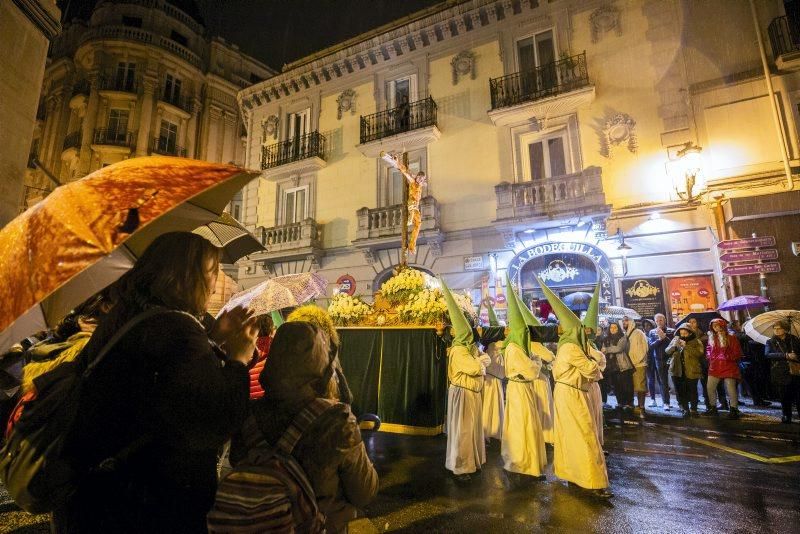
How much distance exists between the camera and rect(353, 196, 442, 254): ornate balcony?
42.7ft

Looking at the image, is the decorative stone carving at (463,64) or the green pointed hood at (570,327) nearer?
the green pointed hood at (570,327)

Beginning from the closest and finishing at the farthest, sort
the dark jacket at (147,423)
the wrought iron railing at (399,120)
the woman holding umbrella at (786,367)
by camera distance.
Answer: the dark jacket at (147,423)
the woman holding umbrella at (786,367)
the wrought iron railing at (399,120)

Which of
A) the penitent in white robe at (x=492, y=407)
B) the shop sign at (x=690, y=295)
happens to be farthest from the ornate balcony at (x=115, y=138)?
the shop sign at (x=690, y=295)

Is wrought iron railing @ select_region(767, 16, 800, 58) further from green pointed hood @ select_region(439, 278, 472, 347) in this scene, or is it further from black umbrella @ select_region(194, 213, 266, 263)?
black umbrella @ select_region(194, 213, 266, 263)

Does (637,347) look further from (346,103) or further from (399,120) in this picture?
(346,103)

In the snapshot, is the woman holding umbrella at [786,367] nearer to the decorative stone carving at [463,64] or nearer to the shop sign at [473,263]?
the shop sign at [473,263]

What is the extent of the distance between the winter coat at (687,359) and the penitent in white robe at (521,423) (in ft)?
18.4

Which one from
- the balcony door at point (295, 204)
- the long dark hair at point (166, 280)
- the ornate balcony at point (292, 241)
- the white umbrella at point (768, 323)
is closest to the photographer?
the long dark hair at point (166, 280)

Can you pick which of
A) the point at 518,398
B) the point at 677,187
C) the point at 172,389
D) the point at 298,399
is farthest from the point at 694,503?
the point at 677,187

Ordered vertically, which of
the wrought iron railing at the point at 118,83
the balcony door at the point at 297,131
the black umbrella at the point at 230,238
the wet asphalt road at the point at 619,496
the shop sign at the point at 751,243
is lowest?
the wet asphalt road at the point at 619,496

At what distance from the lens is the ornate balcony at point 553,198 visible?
1102cm

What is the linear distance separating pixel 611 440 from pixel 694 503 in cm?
261

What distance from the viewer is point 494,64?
44.2 ft

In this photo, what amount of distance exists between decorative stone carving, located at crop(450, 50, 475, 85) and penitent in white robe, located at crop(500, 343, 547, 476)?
39.0 ft
